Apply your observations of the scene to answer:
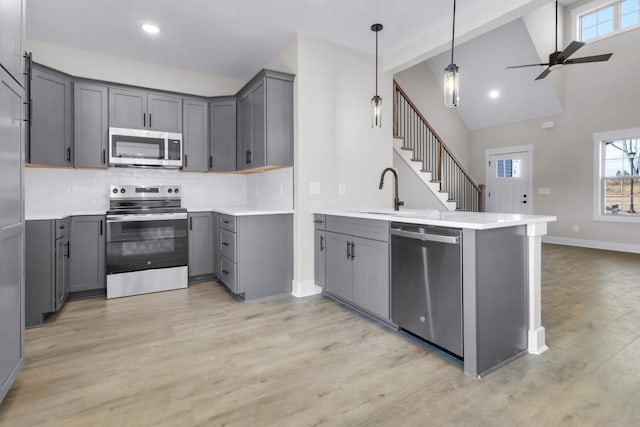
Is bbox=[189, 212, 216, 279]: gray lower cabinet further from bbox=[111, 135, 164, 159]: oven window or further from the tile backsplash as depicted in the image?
bbox=[111, 135, 164, 159]: oven window

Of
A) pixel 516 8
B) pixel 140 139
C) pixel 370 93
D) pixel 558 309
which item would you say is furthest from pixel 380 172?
pixel 140 139

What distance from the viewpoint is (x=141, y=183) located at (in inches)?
172

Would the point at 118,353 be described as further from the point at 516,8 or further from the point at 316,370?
the point at 516,8

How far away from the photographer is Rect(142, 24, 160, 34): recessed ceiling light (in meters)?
3.50

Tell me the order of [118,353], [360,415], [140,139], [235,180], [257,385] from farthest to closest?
[235,180], [140,139], [118,353], [257,385], [360,415]

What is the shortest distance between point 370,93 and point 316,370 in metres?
3.30

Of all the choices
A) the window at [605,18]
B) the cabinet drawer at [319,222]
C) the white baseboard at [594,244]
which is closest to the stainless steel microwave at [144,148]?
the cabinet drawer at [319,222]

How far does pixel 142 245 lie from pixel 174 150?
127 centimetres

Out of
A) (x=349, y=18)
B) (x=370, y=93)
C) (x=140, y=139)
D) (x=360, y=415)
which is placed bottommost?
(x=360, y=415)

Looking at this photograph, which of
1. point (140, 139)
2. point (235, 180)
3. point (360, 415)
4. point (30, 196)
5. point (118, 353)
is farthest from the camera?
point (235, 180)

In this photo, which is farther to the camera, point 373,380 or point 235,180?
point 235,180

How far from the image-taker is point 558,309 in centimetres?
323

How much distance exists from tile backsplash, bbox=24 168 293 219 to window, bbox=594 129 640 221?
6.70m

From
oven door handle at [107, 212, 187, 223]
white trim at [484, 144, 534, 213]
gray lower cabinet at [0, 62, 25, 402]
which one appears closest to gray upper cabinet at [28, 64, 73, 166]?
oven door handle at [107, 212, 187, 223]
